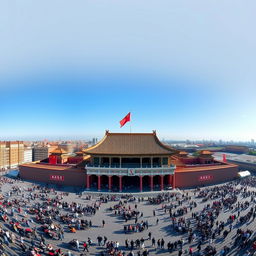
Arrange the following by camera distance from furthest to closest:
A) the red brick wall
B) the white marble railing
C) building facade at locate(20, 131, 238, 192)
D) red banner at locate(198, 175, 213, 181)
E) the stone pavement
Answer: red banner at locate(198, 175, 213, 181), the red brick wall, building facade at locate(20, 131, 238, 192), the white marble railing, the stone pavement

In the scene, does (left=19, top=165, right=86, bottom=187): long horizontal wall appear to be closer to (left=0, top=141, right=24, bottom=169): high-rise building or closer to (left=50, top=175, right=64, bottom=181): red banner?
(left=50, top=175, right=64, bottom=181): red banner

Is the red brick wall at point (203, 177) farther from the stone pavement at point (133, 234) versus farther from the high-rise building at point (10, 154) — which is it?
the high-rise building at point (10, 154)

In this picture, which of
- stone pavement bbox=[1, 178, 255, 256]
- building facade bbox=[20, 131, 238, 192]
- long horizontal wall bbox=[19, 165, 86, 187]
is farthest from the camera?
long horizontal wall bbox=[19, 165, 86, 187]

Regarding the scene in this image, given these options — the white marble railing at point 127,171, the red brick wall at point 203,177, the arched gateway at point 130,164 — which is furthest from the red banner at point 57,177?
the red brick wall at point 203,177

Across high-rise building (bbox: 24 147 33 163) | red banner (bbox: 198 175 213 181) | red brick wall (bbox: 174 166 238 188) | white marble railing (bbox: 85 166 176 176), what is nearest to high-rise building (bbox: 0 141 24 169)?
high-rise building (bbox: 24 147 33 163)

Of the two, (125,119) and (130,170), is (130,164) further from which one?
(125,119)

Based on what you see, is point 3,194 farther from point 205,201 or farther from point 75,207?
→ point 205,201

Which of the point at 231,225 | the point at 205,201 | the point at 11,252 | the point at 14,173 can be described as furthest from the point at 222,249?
the point at 14,173
